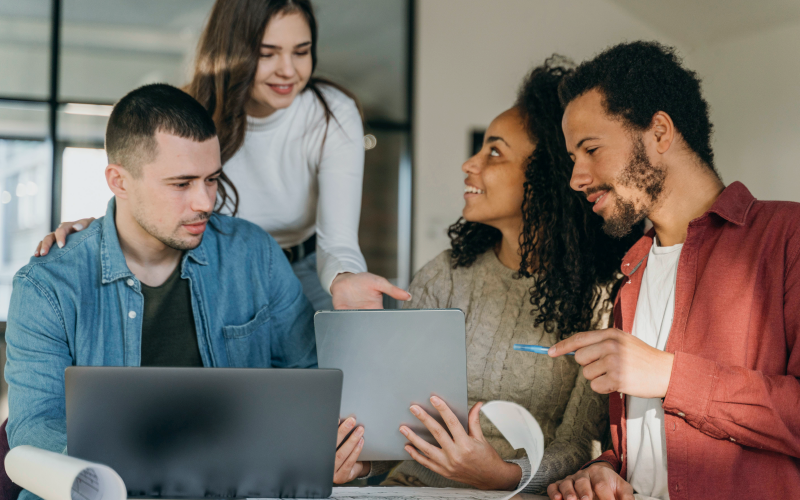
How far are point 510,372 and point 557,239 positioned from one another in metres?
0.36

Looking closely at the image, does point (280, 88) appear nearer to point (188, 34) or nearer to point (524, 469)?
point (524, 469)

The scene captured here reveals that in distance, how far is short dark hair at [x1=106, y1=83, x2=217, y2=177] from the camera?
1523 mm

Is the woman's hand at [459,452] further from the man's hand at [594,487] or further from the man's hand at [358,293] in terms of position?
the man's hand at [358,293]

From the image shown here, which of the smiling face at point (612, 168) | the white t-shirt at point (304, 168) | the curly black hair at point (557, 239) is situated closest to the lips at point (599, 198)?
the smiling face at point (612, 168)

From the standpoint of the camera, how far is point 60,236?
1.54 m

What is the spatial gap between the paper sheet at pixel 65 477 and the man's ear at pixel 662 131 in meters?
1.14

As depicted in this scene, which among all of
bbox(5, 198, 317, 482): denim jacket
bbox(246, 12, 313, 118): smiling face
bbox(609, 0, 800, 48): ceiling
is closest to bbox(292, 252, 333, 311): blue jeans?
bbox(5, 198, 317, 482): denim jacket

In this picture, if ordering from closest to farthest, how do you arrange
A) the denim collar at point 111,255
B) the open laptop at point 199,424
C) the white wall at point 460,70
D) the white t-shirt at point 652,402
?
the open laptop at point 199,424 < the white t-shirt at point 652,402 < the denim collar at point 111,255 < the white wall at point 460,70

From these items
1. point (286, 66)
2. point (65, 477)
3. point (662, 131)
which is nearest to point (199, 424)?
point (65, 477)

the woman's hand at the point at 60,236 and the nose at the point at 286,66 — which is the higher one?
the nose at the point at 286,66

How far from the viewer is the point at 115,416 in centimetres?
96

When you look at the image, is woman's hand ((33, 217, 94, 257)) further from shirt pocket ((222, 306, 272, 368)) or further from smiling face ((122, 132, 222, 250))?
shirt pocket ((222, 306, 272, 368))

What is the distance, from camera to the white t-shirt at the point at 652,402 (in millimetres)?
1312

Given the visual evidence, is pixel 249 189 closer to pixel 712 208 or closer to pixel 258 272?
pixel 258 272
